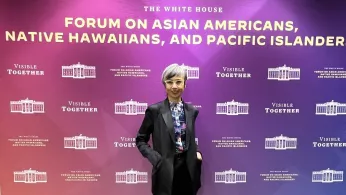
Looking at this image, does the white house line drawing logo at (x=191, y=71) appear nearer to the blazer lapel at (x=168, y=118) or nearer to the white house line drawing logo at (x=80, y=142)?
the blazer lapel at (x=168, y=118)

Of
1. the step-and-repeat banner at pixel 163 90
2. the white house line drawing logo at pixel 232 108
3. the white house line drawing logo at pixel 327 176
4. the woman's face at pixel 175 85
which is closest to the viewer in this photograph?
the woman's face at pixel 175 85

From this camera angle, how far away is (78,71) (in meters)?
3.01

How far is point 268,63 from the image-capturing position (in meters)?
3.04

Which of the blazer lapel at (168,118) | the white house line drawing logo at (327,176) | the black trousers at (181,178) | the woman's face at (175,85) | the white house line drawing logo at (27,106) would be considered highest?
the woman's face at (175,85)

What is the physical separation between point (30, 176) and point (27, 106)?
2.14ft

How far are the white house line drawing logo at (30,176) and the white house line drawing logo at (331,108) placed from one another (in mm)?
2570

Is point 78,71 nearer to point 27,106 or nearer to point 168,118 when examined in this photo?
point 27,106

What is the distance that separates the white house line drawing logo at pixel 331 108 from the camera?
3115 millimetres

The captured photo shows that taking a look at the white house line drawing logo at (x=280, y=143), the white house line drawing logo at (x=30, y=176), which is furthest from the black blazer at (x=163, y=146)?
the white house line drawing logo at (x=30, y=176)

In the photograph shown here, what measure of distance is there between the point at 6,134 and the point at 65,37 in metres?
1.03

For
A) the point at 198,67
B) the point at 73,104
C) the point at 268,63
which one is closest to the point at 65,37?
the point at 73,104

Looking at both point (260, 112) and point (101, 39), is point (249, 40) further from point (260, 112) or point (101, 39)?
point (101, 39)

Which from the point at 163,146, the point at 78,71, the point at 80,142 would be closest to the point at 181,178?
the point at 163,146

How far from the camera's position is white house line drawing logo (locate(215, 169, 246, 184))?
3162mm
